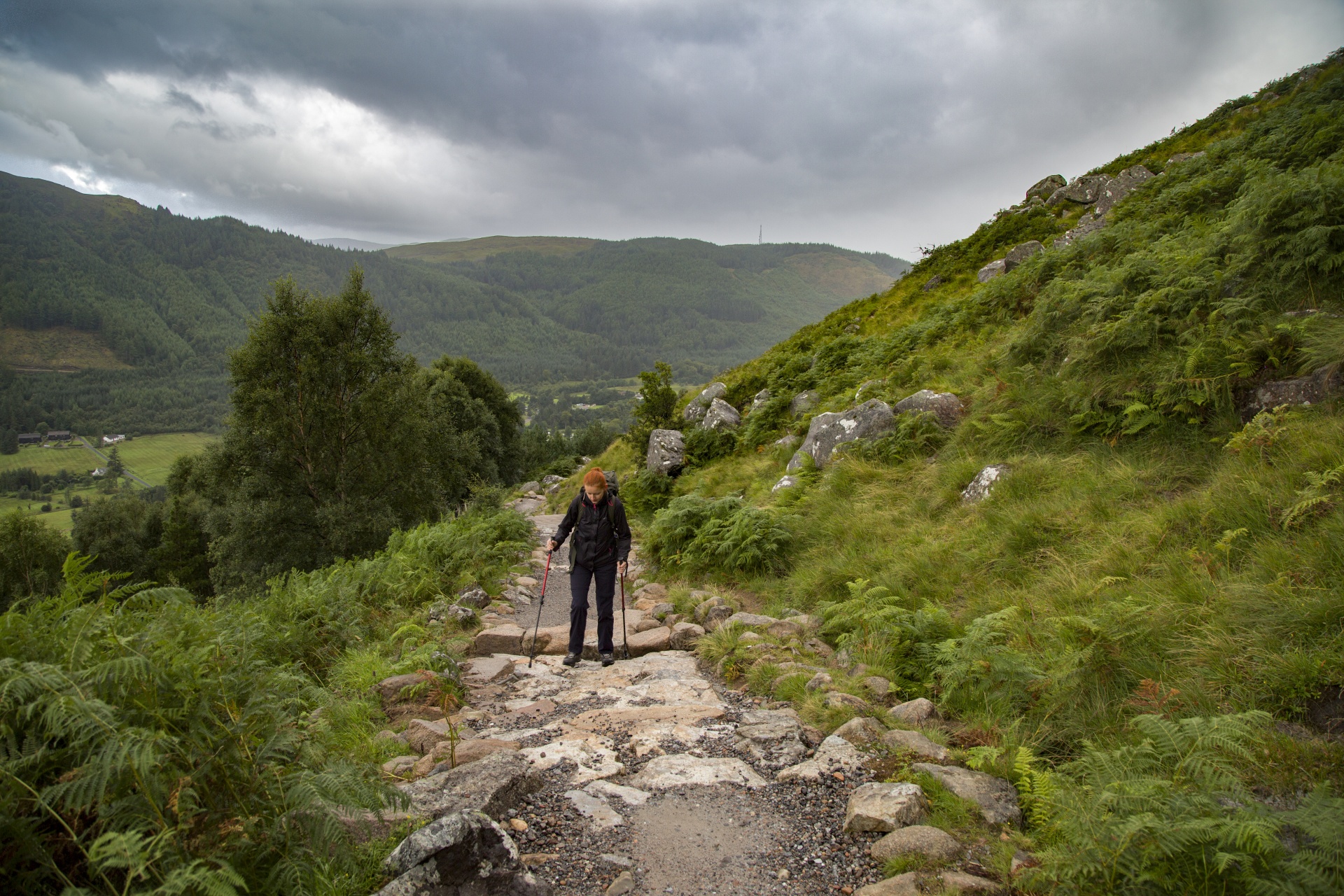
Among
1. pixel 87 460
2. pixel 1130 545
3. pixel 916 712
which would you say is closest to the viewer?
pixel 916 712

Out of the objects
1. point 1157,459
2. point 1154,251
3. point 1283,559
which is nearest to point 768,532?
point 1157,459

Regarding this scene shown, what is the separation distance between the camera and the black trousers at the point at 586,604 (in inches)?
317

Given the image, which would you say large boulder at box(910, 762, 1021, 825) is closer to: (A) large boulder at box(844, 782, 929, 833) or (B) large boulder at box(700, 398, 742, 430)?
(A) large boulder at box(844, 782, 929, 833)

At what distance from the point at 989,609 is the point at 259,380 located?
23.8 meters

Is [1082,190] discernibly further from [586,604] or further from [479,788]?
[479,788]

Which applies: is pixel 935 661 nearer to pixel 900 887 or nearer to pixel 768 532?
pixel 900 887

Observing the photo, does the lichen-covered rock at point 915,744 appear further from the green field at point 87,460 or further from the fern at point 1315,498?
the green field at point 87,460

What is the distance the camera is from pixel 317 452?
72.7 feet

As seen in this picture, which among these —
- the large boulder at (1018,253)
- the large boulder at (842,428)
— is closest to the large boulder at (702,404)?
the large boulder at (842,428)

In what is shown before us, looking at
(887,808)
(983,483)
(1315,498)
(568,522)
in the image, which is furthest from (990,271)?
(887,808)

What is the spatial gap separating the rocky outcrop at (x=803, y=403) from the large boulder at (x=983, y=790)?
12.5 meters

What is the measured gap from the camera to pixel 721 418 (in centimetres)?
1911

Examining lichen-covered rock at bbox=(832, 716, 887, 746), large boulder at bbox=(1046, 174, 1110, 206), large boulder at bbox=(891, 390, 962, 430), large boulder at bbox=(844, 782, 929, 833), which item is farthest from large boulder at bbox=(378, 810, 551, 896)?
large boulder at bbox=(1046, 174, 1110, 206)

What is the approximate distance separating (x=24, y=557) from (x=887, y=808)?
55.7 metres
